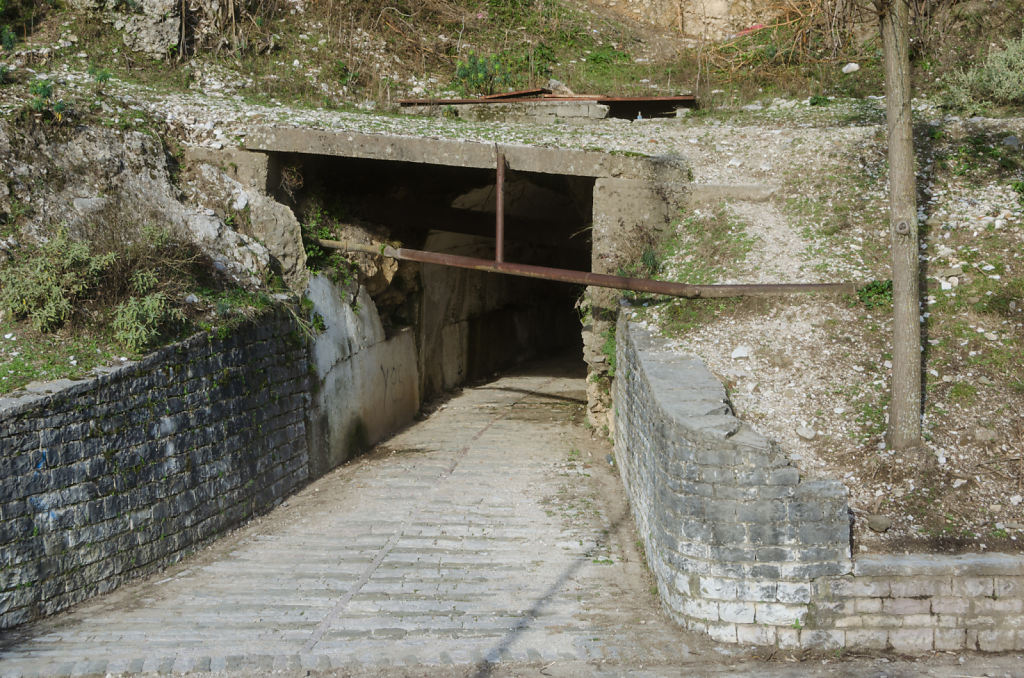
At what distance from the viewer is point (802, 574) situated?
16.1 ft

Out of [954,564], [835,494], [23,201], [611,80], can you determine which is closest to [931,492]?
[954,564]

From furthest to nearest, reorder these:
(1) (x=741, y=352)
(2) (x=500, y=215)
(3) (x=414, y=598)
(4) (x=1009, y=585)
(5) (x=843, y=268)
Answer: (2) (x=500, y=215), (5) (x=843, y=268), (1) (x=741, y=352), (3) (x=414, y=598), (4) (x=1009, y=585)

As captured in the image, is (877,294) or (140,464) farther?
(877,294)

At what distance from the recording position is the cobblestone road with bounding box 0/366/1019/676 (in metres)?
5.00

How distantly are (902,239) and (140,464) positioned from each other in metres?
5.71

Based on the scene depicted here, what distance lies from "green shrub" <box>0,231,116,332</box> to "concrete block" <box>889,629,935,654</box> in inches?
242

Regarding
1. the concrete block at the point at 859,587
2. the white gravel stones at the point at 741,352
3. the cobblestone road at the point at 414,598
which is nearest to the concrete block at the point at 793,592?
the concrete block at the point at 859,587

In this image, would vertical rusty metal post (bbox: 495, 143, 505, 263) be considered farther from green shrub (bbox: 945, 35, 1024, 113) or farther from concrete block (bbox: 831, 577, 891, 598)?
green shrub (bbox: 945, 35, 1024, 113)

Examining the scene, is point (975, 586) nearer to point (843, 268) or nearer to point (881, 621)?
point (881, 621)

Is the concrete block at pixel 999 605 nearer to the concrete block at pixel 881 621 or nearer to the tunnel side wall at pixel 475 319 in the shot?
the concrete block at pixel 881 621

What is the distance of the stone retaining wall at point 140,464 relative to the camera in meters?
5.13

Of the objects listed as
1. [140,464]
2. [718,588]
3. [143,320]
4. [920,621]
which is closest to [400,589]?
[140,464]

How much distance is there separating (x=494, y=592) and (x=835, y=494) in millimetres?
2501

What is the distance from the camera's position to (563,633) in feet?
17.4
